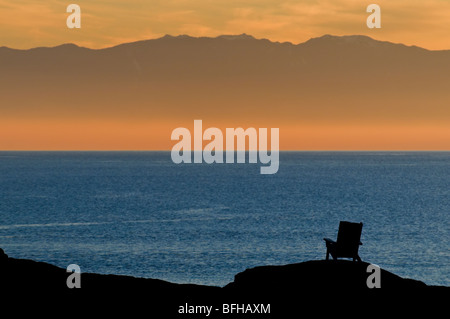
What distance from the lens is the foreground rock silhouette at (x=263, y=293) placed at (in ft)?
44.9

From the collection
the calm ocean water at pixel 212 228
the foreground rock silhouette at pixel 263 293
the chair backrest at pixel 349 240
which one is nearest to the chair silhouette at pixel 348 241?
the chair backrest at pixel 349 240

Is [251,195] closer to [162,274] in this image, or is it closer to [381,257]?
[381,257]

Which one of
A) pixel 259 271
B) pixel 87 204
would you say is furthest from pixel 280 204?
pixel 259 271

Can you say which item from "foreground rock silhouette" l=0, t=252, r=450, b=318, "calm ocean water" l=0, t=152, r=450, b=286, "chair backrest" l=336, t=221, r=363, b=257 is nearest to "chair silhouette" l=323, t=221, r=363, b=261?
"chair backrest" l=336, t=221, r=363, b=257

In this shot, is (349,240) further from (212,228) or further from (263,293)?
(212,228)

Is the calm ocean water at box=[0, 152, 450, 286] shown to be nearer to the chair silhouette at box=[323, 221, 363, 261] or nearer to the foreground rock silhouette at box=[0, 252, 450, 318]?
the chair silhouette at box=[323, 221, 363, 261]

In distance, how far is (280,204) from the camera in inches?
3750

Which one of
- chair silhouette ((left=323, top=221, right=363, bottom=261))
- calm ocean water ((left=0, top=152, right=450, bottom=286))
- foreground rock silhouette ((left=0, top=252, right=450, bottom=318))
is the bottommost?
calm ocean water ((left=0, top=152, right=450, bottom=286))

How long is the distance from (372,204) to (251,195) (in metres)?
22.5

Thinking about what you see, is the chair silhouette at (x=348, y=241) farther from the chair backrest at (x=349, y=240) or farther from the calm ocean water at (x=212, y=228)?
the calm ocean water at (x=212, y=228)

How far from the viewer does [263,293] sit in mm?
14008

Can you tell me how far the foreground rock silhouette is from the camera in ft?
44.9

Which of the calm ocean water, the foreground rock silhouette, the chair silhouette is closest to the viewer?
the foreground rock silhouette

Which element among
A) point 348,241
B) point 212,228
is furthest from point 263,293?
point 212,228
